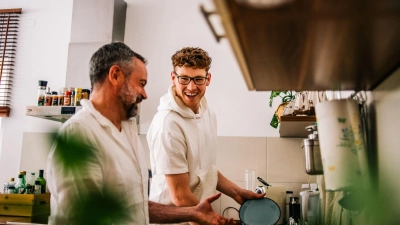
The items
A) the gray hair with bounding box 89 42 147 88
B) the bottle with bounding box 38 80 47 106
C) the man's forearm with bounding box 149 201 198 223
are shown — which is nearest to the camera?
the gray hair with bounding box 89 42 147 88

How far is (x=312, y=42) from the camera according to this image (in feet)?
1.83

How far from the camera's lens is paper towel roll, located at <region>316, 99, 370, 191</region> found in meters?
0.59

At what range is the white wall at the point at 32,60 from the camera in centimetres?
336

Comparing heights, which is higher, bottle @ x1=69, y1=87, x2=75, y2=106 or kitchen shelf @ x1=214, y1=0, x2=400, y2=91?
bottle @ x1=69, y1=87, x2=75, y2=106

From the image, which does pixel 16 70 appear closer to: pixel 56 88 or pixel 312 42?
pixel 56 88

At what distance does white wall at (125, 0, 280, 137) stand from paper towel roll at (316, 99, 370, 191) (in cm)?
225

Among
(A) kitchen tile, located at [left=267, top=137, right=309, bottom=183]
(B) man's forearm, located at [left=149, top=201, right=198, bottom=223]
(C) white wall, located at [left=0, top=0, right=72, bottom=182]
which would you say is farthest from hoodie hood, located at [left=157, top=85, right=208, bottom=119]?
(C) white wall, located at [left=0, top=0, right=72, bottom=182]

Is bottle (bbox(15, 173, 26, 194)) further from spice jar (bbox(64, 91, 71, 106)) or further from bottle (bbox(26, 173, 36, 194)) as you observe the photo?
spice jar (bbox(64, 91, 71, 106))

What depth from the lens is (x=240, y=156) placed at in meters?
2.90

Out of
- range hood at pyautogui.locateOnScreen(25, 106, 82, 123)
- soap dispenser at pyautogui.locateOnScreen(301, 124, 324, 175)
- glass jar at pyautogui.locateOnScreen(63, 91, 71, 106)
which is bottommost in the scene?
soap dispenser at pyautogui.locateOnScreen(301, 124, 324, 175)

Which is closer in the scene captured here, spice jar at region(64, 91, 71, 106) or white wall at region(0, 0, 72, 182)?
spice jar at region(64, 91, 71, 106)

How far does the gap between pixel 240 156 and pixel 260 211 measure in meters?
1.39

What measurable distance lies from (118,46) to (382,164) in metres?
0.89

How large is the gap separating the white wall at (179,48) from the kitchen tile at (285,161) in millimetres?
104
